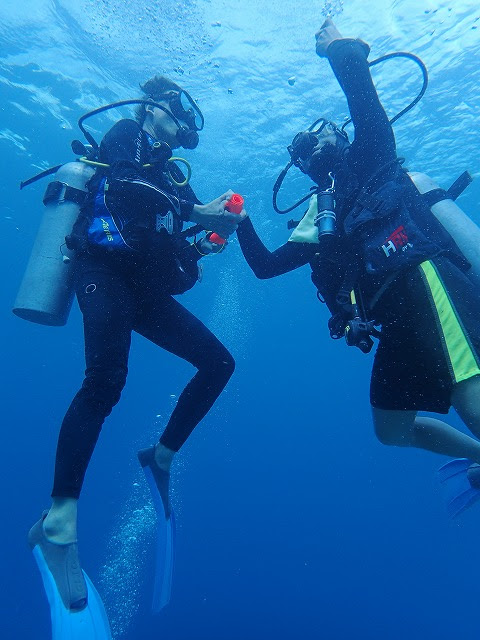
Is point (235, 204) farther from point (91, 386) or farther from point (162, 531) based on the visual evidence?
point (162, 531)

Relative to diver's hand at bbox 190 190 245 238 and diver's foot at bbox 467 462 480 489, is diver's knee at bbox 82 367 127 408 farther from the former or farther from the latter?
diver's foot at bbox 467 462 480 489

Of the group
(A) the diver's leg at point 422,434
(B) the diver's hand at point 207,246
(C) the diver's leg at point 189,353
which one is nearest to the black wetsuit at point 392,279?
(A) the diver's leg at point 422,434

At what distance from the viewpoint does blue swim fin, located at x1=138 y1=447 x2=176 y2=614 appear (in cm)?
355

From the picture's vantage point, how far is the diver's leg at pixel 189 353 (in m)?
3.64

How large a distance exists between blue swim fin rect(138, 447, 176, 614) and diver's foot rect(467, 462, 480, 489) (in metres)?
2.89

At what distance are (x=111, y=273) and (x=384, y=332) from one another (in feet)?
6.94

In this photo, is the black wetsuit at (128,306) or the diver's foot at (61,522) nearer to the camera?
the diver's foot at (61,522)

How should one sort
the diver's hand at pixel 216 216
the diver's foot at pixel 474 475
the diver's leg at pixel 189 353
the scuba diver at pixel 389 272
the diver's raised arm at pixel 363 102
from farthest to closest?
the diver's foot at pixel 474 475 < the diver's leg at pixel 189 353 < the diver's hand at pixel 216 216 < the diver's raised arm at pixel 363 102 < the scuba diver at pixel 389 272

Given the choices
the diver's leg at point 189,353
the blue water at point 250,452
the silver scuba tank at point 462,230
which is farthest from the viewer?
the blue water at point 250,452

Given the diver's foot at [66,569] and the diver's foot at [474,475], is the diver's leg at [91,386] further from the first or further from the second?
the diver's foot at [474,475]

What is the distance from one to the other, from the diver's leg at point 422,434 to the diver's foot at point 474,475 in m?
0.30

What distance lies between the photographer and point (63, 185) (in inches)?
138

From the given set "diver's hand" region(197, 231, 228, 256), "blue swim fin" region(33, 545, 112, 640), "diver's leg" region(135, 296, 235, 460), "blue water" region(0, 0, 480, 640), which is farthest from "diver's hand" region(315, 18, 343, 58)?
"blue water" region(0, 0, 480, 640)

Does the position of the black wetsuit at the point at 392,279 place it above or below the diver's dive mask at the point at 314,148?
below
